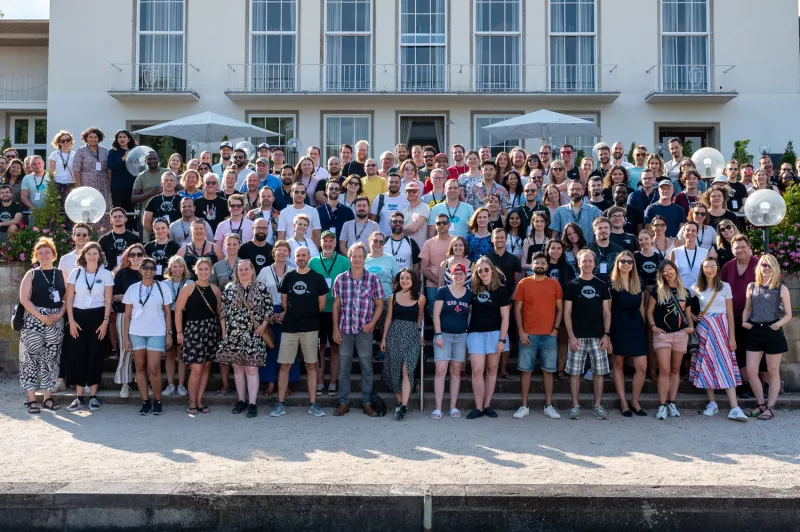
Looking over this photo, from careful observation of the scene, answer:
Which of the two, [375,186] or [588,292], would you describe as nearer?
[588,292]

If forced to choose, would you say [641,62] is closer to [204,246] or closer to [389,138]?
[389,138]

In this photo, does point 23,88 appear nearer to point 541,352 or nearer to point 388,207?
point 388,207

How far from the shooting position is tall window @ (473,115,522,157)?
68.0 ft

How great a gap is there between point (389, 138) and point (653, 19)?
25.0 ft

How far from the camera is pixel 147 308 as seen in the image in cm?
859

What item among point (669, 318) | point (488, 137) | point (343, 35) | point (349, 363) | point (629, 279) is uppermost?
point (343, 35)

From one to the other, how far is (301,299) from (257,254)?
1.04 meters

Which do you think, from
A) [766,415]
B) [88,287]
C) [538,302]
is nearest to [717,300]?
[766,415]

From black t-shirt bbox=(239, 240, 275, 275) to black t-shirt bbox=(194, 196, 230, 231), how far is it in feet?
3.52

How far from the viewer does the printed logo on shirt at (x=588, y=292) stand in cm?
839

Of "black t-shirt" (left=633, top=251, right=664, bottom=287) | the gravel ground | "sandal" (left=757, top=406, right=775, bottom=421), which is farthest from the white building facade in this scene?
the gravel ground

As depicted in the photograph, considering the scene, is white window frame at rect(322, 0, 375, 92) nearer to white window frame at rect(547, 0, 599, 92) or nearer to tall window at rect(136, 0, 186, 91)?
tall window at rect(136, 0, 186, 91)

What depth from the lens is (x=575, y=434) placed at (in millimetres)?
7754

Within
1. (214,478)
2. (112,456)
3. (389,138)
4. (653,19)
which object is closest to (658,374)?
(214,478)
